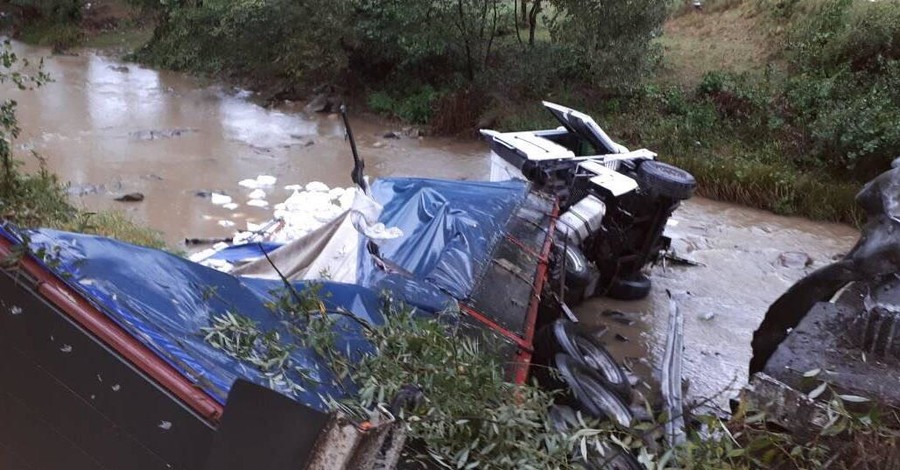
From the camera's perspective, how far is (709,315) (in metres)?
7.87

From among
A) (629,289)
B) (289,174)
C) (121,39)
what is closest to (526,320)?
(629,289)

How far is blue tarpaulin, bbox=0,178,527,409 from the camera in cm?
266

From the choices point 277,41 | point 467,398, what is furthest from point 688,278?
point 277,41

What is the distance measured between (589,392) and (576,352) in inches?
28.7

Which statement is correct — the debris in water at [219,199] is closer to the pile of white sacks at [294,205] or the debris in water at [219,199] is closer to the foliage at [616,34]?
the pile of white sacks at [294,205]

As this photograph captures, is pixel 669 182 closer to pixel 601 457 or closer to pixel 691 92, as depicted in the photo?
pixel 601 457

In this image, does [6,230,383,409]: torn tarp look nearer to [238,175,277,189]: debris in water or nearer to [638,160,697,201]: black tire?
[638,160,697,201]: black tire

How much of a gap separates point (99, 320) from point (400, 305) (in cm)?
164

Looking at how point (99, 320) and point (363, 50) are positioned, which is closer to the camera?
point (99, 320)

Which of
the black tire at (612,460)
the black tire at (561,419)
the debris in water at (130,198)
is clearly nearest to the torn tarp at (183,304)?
the black tire at (561,419)

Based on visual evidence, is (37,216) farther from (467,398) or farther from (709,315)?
(709,315)

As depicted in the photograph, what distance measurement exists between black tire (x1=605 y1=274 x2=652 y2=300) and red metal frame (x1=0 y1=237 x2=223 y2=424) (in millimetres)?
5943

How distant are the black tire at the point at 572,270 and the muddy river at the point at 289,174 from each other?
793mm

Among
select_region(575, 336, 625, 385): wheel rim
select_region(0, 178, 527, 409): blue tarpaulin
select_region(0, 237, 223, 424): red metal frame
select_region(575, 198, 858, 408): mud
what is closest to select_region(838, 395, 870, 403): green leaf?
select_region(0, 178, 527, 409): blue tarpaulin
